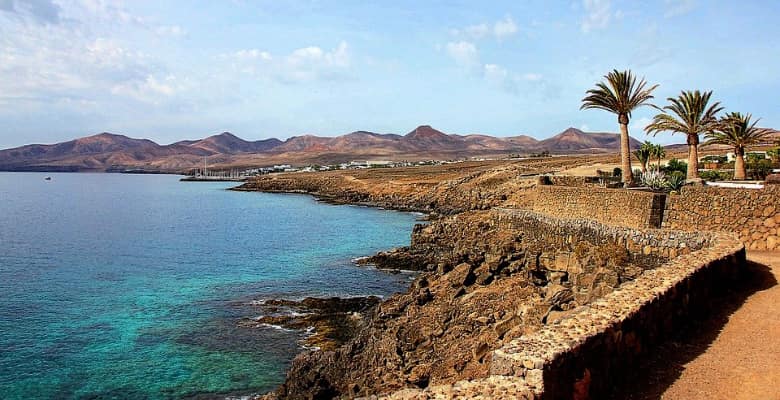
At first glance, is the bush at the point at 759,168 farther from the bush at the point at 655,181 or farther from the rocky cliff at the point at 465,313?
the rocky cliff at the point at 465,313

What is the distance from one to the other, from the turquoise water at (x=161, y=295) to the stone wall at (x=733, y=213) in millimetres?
12964

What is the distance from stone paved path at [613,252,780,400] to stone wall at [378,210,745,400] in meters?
0.27

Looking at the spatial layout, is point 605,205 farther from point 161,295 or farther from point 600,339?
point 161,295

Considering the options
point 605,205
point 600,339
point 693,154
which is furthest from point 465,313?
point 693,154

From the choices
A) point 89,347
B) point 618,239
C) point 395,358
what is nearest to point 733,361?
point 395,358

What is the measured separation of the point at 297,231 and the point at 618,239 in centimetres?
3750

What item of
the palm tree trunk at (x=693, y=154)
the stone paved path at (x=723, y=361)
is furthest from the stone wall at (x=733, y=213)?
the palm tree trunk at (x=693, y=154)

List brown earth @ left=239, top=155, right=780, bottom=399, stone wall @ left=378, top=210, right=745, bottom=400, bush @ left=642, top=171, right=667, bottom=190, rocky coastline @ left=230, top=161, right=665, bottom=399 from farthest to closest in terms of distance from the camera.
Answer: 1. bush @ left=642, top=171, right=667, bottom=190
2. rocky coastline @ left=230, top=161, right=665, bottom=399
3. brown earth @ left=239, top=155, right=780, bottom=399
4. stone wall @ left=378, top=210, right=745, bottom=400

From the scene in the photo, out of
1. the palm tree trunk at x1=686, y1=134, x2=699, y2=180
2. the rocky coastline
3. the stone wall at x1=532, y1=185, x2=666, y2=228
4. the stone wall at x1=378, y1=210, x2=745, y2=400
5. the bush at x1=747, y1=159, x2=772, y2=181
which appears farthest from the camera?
the bush at x1=747, y1=159, x2=772, y2=181

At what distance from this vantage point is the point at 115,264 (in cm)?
3734

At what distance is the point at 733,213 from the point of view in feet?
60.6

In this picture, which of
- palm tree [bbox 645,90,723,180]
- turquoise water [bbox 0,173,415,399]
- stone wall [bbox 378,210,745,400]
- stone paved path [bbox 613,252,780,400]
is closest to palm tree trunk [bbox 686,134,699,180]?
palm tree [bbox 645,90,723,180]

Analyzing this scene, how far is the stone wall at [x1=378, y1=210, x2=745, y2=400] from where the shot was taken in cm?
652

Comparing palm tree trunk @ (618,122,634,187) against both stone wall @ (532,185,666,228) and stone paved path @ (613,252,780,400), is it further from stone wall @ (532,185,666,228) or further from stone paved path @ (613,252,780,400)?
stone paved path @ (613,252,780,400)
